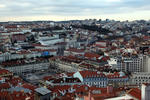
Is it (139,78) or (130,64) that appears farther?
(130,64)

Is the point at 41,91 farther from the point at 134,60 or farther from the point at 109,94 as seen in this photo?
the point at 134,60

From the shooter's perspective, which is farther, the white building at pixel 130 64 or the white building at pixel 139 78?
the white building at pixel 130 64

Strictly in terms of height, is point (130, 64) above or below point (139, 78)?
above

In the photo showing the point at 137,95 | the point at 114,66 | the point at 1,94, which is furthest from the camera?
the point at 114,66

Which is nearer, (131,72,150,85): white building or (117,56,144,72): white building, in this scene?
(131,72,150,85): white building

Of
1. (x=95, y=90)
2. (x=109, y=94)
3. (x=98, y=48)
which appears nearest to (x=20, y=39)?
(x=98, y=48)

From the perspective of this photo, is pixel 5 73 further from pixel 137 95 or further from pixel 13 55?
pixel 137 95

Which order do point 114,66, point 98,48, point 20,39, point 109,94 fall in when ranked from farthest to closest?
point 20,39 → point 98,48 → point 114,66 → point 109,94

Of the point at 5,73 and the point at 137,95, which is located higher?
the point at 137,95

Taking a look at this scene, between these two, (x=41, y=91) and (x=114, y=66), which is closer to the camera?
(x=41, y=91)
